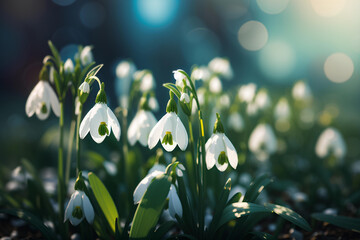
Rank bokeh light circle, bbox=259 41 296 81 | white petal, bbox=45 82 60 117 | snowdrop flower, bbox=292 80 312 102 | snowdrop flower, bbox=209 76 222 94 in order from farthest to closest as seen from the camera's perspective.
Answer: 1. bokeh light circle, bbox=259 41 296 81
2. snowdrop flower, bbox=292 80 312 102
3. snowdrop flower, bbox=209 76 222 94
4. white petal, bbox=45 82 60 117

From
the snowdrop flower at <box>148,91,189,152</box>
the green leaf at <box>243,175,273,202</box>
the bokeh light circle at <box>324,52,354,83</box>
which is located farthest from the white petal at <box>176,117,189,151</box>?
the bokeh light circle at <box>324,52,354,83</box>

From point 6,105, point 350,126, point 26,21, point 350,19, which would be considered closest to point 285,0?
point 350,19

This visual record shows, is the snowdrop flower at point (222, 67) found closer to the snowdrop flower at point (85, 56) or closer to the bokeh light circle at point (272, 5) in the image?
the snowdrop flower at point (85, 56)

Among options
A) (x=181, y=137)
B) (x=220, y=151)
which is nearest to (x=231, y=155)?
(x=220, y=151)

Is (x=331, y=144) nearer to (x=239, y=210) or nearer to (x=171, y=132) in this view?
(x=239, y=210)

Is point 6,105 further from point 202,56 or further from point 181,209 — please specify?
point 181,209

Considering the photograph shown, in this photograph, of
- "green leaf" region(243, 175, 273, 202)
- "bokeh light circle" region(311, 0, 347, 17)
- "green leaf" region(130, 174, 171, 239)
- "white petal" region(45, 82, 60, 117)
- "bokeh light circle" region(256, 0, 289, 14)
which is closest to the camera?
"green leaf" region(130, 174, 171, 239)

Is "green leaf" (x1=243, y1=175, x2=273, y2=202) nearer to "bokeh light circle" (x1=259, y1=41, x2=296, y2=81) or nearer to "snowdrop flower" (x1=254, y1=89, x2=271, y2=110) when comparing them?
"snowdrop flower" (x1=254, y1=89, x2=271, y2=110)
